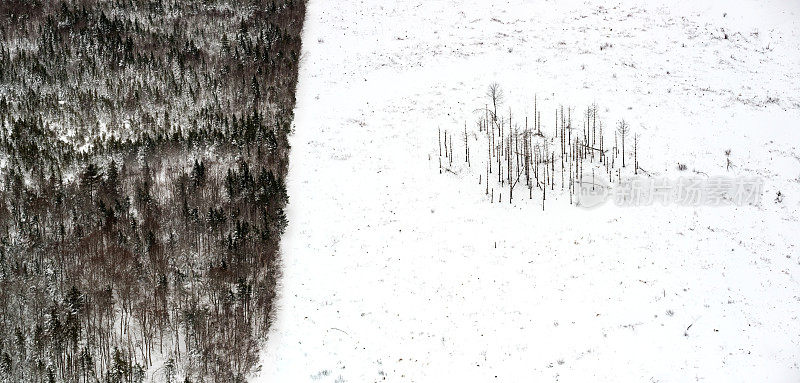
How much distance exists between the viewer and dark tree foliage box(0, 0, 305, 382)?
1188 centimetres

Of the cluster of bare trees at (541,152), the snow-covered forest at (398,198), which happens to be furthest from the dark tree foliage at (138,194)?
the cluster of bare trees at (541,152)

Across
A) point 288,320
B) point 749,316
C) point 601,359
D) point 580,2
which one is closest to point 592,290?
point 601,359

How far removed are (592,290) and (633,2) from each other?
56.9 feet

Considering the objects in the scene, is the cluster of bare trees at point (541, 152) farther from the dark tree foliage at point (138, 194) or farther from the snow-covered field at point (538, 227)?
the dark tree foliage at point (138, 194)

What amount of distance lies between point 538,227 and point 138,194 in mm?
10039

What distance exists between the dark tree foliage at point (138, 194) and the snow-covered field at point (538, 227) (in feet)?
3.32

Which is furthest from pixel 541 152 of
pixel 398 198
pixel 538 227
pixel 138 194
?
pixel 138 194

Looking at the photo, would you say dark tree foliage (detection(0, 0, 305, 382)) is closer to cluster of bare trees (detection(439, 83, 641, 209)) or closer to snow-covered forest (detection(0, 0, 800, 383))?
snow-covered forest (detection(0, 0, 800, 383))

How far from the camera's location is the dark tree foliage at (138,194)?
11.9 meters

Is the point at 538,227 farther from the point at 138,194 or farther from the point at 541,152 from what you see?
the point at 138,194

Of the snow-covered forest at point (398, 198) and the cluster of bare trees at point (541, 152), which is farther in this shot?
the cluster of bare trees at point (541, 152)

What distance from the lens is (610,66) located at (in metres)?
21.5

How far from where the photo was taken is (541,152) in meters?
17.4

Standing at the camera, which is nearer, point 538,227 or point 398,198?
point 538,227
